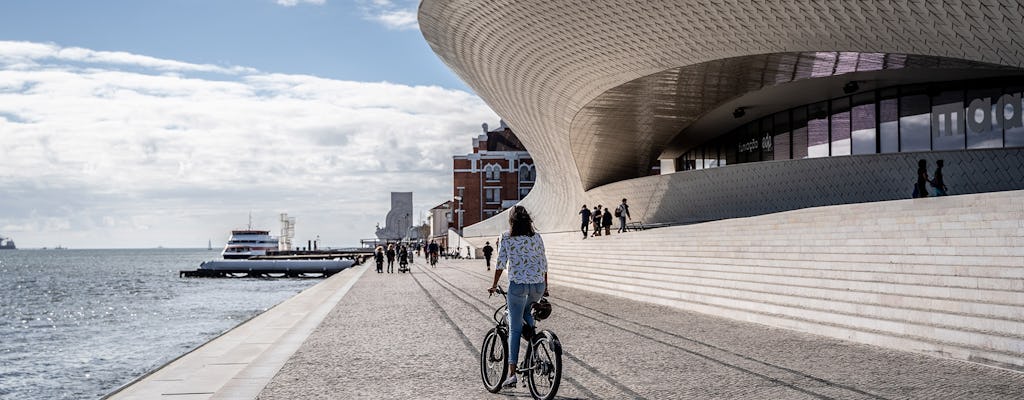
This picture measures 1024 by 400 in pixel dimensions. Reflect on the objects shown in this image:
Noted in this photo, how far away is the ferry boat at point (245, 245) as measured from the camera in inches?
4365

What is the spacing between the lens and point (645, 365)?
8500 millimetres

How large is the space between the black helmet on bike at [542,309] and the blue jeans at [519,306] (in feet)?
0.27

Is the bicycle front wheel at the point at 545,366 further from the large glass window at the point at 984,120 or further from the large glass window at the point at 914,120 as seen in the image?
the large glass window at the point at 914,120

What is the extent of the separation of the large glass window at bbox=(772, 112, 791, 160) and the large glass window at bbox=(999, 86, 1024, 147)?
27.9ft

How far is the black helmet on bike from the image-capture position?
6.73 metres

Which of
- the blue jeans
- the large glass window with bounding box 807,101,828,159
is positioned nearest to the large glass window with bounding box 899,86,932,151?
the large glass window with bounding box 807,101,828,159

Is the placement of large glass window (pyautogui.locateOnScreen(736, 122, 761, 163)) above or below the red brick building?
below

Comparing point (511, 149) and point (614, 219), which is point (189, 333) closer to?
point (614, 219)

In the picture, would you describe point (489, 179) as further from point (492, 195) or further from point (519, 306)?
point (519, 306)

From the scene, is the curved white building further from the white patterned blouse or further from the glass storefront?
the white patterned blouse

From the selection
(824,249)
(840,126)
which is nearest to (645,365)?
(824,249)

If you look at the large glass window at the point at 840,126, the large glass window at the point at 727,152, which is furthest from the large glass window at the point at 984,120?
the large glass window at the point at 727,152

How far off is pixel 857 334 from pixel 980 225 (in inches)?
68.4

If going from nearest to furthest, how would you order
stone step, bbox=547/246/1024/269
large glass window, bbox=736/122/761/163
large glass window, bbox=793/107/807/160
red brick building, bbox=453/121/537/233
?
stone step, bbox=547/246/1024/269 < large glass window, bbox=793/107/807/160 < large glass window, bbox=736/122/761/163 < red brick building, bbox=453/121/537/233
